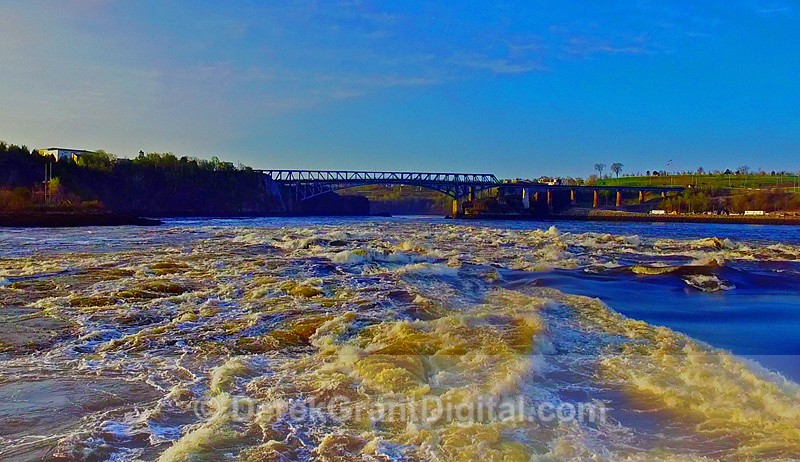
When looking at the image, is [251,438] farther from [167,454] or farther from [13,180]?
[13,180]

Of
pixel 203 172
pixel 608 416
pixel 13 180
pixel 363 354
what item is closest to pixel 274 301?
pixel 363 354

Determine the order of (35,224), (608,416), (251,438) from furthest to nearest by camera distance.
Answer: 1. (35,224)
2. (608,416)
3. (251,438)

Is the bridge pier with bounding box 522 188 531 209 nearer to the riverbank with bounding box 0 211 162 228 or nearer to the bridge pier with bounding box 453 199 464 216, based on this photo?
the bridge pier with bounding box 453 199 464 216

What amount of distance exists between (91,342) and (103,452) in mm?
4670

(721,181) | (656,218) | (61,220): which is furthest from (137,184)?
(721,181)

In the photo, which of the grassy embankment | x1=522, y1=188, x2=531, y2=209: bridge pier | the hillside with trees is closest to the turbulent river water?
the hillside with trees

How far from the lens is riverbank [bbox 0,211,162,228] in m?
59.4

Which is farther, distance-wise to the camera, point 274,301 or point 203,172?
point 203,172

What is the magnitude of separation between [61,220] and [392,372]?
65099 millimetres

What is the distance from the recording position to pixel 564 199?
154500mm

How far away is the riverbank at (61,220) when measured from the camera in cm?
5944

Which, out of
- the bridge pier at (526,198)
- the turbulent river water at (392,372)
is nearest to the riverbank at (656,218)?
the bridge pier at (526,198)

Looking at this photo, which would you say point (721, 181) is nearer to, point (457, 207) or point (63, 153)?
point (457, 207)

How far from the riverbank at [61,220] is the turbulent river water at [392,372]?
50.7 m
